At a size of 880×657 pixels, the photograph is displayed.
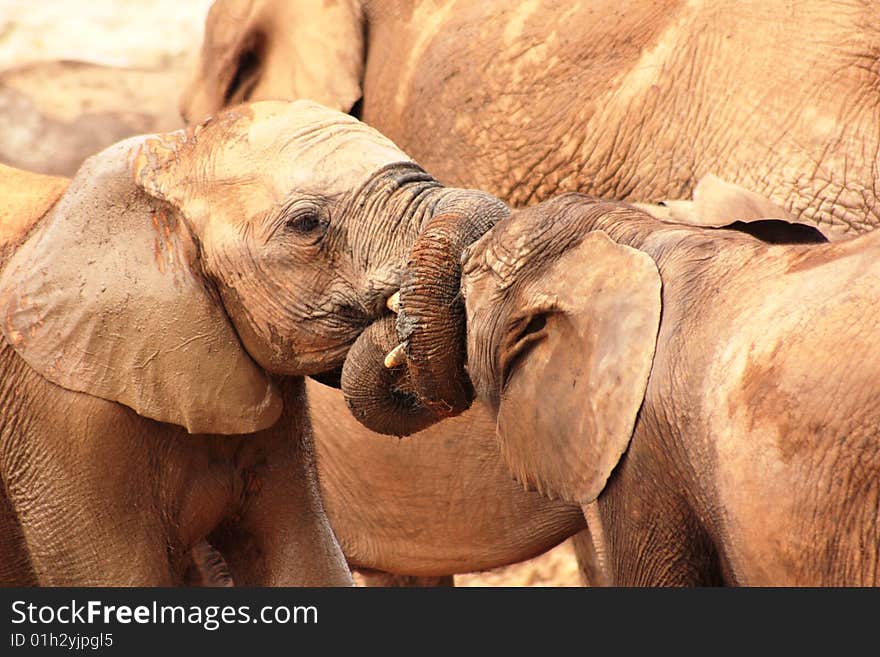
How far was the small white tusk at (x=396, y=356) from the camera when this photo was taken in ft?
10.7

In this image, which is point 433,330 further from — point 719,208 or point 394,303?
point 719,208

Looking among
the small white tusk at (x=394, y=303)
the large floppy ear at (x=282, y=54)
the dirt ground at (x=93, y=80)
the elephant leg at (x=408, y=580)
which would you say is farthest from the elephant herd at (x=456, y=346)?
the dirt ground at (x=93, y=80)

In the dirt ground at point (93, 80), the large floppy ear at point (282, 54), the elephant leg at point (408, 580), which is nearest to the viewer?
the elephant leg at point (408, 580)

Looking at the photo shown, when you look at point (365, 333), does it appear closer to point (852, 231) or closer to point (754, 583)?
point (754, 583)

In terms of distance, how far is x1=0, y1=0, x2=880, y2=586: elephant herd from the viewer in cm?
274

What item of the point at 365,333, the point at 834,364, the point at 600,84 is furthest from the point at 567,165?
the point at 834,364

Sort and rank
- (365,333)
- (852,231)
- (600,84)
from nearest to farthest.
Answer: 1. (365,333)
2. (852,231)
3. (600,84)

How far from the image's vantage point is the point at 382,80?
534 cm

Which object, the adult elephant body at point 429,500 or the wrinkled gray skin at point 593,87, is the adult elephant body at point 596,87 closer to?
the wrinkled gray skin at point 593,87

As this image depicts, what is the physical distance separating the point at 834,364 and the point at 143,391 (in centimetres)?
135

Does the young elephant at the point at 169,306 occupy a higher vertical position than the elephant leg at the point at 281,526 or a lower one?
higher

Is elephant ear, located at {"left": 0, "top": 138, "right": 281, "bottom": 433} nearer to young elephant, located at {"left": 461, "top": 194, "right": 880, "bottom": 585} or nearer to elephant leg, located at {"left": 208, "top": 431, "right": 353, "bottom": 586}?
elephant leg, located at {"left": 208, "top": 431, "right": 353, "bottom": 586}

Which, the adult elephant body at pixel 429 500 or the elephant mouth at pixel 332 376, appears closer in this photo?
the elephant mouth at pixel 332 376

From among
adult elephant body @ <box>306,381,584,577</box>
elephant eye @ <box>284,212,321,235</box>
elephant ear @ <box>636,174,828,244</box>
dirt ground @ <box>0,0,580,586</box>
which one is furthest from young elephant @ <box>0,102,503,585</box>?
dirt ground @ <box>0,0,580,586</box>
